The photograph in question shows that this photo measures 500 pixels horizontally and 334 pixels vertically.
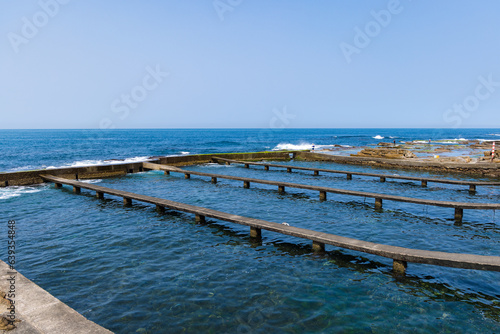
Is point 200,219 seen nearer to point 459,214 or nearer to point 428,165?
point 459,214

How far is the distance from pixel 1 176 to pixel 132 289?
55.8 feet

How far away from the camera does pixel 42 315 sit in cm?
474

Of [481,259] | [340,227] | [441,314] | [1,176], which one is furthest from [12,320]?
[1,176]

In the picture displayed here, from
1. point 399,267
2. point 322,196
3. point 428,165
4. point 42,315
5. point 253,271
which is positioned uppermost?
point 42,315

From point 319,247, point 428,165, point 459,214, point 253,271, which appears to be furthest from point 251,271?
point 428,165

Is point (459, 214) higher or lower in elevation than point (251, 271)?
lower

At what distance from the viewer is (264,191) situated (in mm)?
18297

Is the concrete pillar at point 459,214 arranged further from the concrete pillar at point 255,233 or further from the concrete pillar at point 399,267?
the concrete pillar at point 255,233

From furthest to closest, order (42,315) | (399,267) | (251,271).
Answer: (251,271), (399,267), (42,315)

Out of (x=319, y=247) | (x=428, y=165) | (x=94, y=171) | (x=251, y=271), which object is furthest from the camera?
(x=428, y=165)

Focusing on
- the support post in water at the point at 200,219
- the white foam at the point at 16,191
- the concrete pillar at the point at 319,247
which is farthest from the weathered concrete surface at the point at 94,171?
the concrete pillar at the point at 319,247

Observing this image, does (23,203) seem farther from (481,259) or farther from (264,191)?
(481,259)

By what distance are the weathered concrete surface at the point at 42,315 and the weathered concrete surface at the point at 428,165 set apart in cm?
2652

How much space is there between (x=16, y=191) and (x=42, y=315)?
53.4 ft
